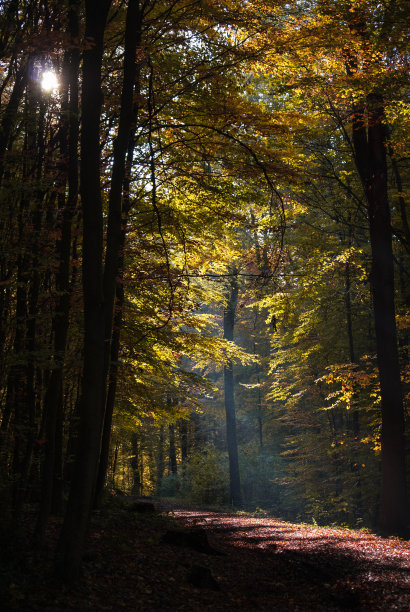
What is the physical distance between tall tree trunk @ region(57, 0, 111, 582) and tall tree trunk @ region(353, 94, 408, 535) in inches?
277

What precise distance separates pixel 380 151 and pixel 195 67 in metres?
6.24

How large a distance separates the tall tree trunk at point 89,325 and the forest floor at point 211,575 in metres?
0.53

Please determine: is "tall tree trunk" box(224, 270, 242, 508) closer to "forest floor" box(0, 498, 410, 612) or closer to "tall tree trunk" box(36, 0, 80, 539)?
"forest floor" box(0, 498, 410, 612)

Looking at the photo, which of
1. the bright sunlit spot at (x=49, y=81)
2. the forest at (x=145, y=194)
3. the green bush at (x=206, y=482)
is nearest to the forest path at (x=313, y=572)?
the forest at (x=145, y=194)

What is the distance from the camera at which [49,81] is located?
6723 mm

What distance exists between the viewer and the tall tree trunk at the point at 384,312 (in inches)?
419

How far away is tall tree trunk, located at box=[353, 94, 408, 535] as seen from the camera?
1065 cm

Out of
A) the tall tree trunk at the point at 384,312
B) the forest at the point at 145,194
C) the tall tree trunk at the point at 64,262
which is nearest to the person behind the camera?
the forest at the point at 145,194

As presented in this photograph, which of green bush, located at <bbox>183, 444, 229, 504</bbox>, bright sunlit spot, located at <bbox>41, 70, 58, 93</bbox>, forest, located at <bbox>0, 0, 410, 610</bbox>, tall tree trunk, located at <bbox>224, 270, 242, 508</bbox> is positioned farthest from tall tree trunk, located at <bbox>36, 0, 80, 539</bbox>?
green bush, located at <bbox>183, 444, 229, 504</bbox>

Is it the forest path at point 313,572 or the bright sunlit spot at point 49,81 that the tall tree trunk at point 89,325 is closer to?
the bright sunlit spot at point 49,81

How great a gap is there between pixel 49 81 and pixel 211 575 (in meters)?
7.03

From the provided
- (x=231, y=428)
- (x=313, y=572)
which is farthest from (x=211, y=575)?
(x=231, y=428)

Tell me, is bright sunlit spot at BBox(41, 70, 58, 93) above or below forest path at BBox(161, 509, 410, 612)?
above

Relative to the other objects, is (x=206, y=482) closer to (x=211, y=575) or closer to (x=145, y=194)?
(x=211, y=575)
